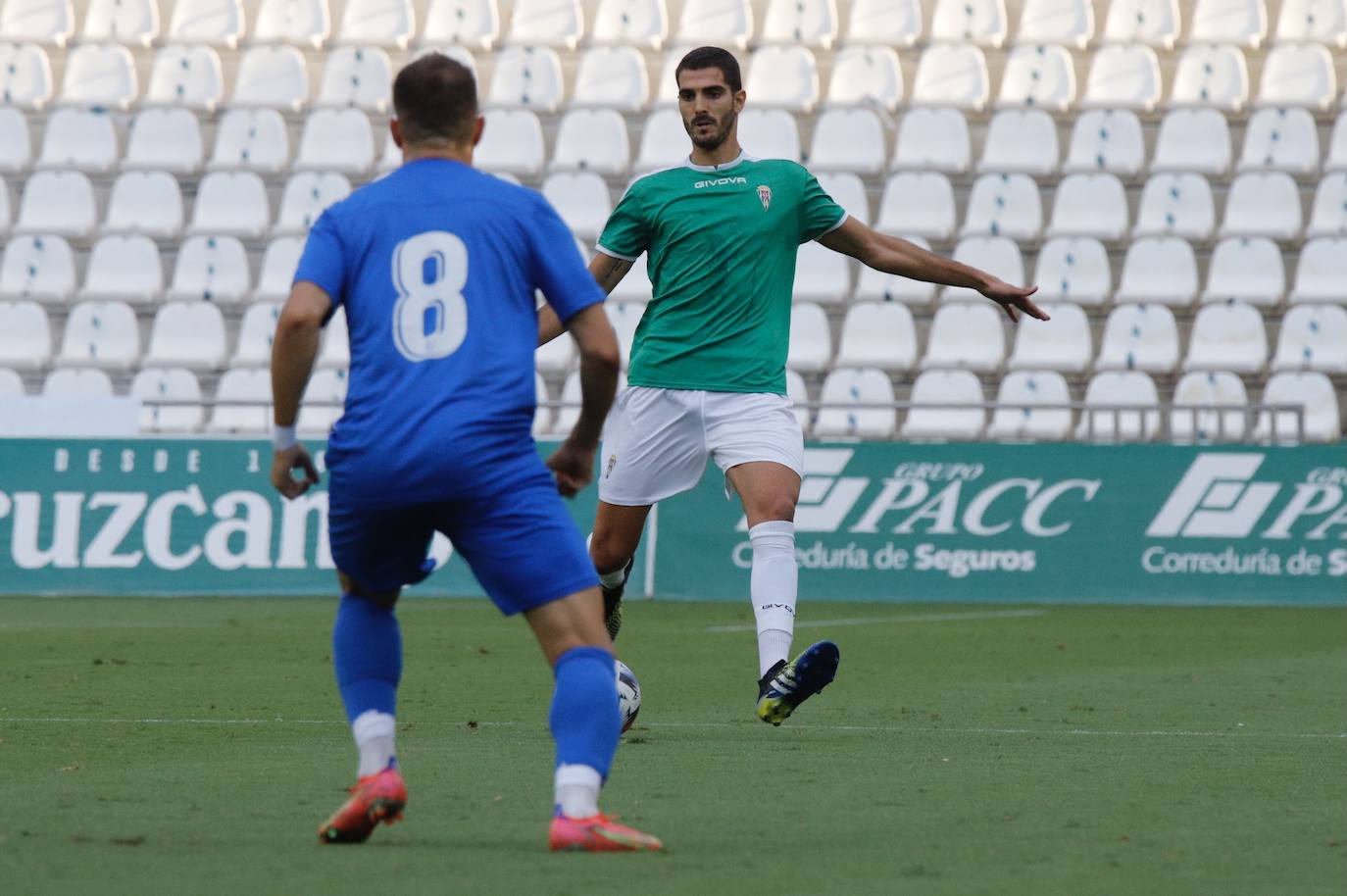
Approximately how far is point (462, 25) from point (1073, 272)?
7.29 m

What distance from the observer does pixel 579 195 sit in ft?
62.6

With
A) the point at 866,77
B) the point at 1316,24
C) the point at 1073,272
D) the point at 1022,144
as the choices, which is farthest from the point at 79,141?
the point at 1316,24

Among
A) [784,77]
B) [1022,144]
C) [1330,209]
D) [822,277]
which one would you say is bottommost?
[822,277]

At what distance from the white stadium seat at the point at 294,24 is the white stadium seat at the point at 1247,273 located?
383 inches

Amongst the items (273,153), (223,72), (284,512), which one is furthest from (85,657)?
(223,72)

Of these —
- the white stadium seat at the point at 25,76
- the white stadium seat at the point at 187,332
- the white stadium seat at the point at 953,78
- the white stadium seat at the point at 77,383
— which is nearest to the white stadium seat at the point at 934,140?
the white stadium seat at the point at 953,78

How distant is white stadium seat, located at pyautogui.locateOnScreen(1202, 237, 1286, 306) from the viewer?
18.2 metres

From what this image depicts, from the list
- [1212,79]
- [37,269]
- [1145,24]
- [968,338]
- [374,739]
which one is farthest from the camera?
[1145,24]

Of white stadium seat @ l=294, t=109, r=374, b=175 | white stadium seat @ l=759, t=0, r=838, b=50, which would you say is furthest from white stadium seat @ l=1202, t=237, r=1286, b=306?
white stadium seat @ l=294, t=109, r=374, b=175

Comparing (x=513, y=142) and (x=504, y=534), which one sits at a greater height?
(x=504, y=534)

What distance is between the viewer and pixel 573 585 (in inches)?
165

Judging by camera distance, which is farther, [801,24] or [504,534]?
[801,24]

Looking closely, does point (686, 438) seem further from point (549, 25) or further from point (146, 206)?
point (549, 25)

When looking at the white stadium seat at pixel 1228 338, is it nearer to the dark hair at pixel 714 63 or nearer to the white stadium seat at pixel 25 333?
the white stadium seat at pixel 25 333
